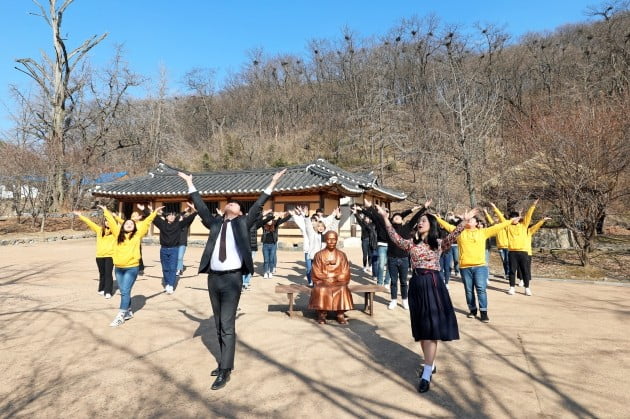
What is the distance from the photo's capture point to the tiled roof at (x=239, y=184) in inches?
664

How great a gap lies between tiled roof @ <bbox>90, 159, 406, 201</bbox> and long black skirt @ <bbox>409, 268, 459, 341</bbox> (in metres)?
12.1

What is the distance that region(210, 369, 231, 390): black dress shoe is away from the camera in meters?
3.40

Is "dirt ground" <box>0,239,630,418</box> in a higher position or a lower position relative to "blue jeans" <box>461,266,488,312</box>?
lower

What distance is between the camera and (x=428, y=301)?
11.8 feet

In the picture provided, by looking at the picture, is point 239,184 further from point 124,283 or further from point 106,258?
point 124,283

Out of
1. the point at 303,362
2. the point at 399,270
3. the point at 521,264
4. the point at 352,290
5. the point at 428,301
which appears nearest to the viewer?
the point at 428,301

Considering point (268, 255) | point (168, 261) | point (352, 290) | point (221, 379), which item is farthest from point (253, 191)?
point (221, 379)

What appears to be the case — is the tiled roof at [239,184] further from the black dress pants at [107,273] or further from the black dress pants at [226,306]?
the black dress pants at [226,306]

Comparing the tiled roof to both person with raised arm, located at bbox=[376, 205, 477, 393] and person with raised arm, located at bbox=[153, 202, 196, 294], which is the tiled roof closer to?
person with raised arm, located at bbox=[153, 202, 196, 294]

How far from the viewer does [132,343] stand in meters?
4.64

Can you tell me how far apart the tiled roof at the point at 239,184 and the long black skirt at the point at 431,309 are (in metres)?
12.1

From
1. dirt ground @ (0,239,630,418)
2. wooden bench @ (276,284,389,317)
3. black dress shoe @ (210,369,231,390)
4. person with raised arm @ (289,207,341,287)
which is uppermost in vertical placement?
person with raised arm @ (289,207,341,287)

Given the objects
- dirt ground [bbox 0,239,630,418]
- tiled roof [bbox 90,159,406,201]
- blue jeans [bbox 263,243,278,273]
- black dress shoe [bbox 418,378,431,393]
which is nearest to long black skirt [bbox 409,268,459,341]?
black dress shoe [bbox 418,378,431,393]

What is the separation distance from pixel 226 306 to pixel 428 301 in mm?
2023
